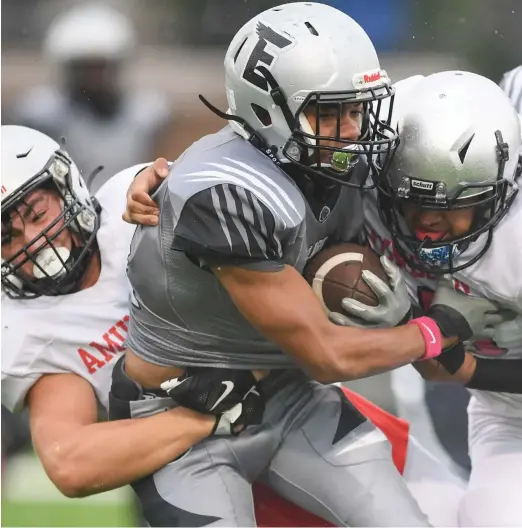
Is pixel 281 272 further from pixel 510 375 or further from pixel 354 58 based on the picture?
pixel 510 375

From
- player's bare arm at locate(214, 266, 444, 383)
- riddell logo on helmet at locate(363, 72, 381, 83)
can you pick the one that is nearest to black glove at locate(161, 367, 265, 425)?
player's bare arm at locate(214, 266, 444, 383)

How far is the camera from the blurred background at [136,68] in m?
1.64

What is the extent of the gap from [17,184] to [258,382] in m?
0.55

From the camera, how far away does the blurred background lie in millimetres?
1641

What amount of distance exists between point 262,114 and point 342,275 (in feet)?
0.90

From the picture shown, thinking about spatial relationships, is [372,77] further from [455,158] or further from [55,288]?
[55,288]

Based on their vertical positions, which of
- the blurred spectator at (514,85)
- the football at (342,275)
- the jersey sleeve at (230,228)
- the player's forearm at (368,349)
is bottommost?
the player's forearm at (368,349)

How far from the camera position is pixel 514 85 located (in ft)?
5.22

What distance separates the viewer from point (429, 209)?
1.23 meters

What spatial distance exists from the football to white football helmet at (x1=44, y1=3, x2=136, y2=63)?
768 mm

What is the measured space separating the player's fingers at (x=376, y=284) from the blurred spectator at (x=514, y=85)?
21.6 inches

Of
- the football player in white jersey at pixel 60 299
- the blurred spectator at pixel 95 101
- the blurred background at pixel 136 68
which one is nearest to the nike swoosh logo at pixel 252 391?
the football player in white jersey at pixel 60 299

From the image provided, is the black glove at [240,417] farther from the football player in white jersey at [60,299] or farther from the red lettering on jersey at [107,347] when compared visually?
the red lettering on jersey at [107,347]

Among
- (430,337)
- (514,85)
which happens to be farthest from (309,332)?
(514,85)
